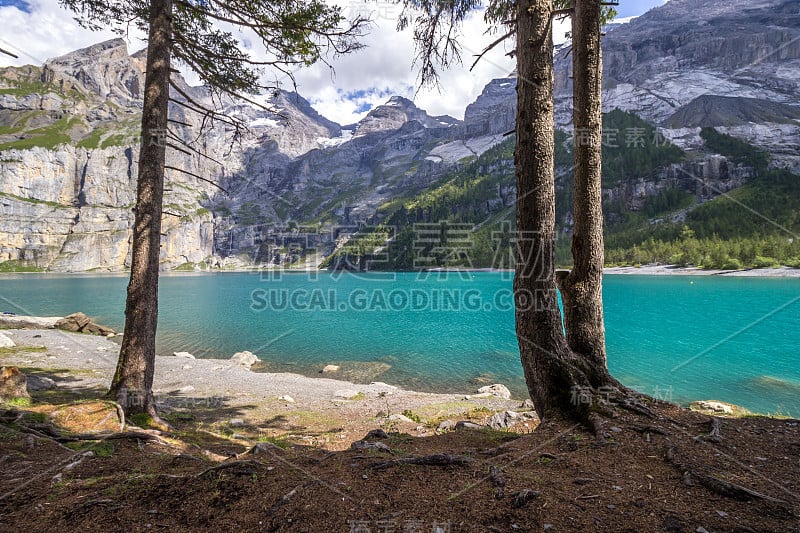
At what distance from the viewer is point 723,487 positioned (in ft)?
9.30

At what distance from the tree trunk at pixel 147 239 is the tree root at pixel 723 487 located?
7.96 meters

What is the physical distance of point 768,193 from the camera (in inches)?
4414

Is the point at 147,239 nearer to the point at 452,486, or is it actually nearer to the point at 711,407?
the point at 452,486

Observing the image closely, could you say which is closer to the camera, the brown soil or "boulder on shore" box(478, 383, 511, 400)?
the brown soil

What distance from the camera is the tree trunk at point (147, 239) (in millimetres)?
6590

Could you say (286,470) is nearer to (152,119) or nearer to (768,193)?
(152,119)

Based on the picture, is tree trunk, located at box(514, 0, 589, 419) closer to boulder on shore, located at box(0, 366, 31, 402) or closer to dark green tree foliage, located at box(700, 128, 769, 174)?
boulder on shore, located at box(0, 366, 31, 402)

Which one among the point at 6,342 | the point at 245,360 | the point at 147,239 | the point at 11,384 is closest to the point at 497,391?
the point at 147,239

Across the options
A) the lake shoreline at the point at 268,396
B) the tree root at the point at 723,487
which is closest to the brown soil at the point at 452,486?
the tree root at the point at 723,487

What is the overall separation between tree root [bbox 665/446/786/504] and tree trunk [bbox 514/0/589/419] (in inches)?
58.0

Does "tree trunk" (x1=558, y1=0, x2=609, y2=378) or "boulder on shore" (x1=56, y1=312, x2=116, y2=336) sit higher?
"tree trunk" (x1=558, y1=0, x2=609, y2=378)

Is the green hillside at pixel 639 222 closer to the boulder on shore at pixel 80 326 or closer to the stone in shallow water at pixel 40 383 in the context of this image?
the boulder on shore at pixel 80 326

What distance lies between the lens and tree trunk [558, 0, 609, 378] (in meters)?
5.18

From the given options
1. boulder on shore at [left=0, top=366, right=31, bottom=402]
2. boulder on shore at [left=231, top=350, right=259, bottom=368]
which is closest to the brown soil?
boulder on shore at [left=0, top=366, right=31, bottom=402]
